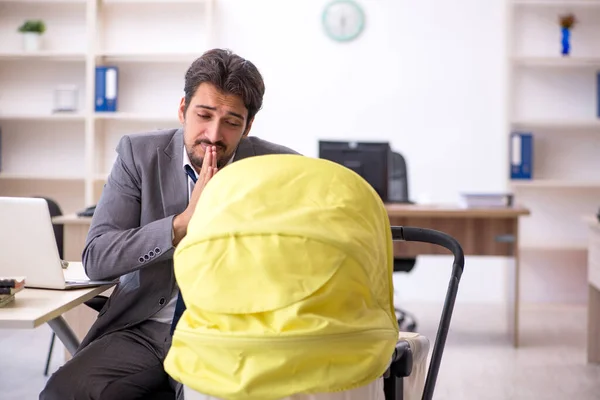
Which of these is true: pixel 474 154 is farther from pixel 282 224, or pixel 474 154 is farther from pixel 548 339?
pixel 282 224

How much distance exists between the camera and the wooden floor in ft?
12.3

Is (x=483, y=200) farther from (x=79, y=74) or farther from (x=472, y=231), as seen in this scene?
(x=79, y=74)

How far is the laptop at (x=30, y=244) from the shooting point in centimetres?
193

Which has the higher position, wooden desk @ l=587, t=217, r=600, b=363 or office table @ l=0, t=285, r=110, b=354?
office table @ l=0, t=285, r=110, b=354

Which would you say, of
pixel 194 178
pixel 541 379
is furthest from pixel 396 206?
pixel 194 178

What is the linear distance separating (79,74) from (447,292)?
16.2 ft

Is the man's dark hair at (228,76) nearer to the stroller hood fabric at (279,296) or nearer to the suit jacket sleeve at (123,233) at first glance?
the suit jacket sleeve at (123,233)

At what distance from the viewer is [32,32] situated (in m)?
5.95

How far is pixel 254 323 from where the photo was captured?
1.29 m

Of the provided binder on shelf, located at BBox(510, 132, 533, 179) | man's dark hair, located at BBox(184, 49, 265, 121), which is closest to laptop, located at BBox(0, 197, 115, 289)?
man's dark hair, located at BBox(184, 49, 265, 121)

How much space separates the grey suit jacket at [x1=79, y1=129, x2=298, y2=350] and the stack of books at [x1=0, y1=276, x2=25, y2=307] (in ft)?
0.89

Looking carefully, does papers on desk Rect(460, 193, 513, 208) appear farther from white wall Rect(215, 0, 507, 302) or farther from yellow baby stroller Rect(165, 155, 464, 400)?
yellow baby stroller Rect(165, 155, 464, 400)

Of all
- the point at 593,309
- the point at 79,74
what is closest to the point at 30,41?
the point at 79,74

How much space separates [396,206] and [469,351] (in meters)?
0.92
